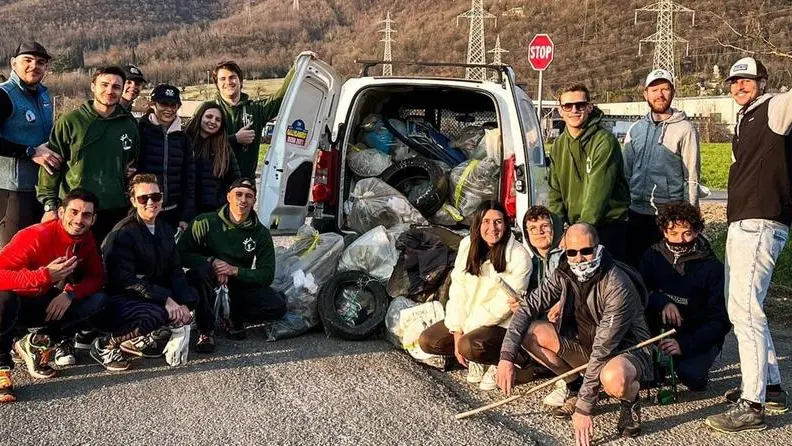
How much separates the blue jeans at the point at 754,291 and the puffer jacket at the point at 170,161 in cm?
384

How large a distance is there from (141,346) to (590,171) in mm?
3117

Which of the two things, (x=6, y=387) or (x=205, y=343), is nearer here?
(x=6, y=387)

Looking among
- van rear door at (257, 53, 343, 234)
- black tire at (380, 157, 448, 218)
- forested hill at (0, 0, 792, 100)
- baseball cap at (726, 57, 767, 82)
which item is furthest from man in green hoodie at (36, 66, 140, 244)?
forested hill at (0, 0, 792, 100)

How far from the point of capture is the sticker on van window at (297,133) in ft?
20.8

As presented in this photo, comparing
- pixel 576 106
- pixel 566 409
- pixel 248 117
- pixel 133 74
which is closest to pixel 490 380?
pixel 566 409

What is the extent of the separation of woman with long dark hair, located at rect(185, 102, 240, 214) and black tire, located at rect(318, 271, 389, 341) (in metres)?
1.20

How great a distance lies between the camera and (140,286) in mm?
4992

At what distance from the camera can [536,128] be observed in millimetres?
6164

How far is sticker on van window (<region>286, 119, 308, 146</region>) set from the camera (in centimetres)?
635

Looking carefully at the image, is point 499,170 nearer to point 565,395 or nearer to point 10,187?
point 565,395

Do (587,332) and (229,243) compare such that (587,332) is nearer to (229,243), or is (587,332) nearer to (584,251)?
(584,251)

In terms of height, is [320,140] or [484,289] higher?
[320,140]

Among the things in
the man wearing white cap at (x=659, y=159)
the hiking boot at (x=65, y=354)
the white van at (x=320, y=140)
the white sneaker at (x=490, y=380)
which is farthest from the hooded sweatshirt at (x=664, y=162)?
the hiking boot at (x=65, y=354)

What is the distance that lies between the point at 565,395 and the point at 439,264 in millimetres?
1538
